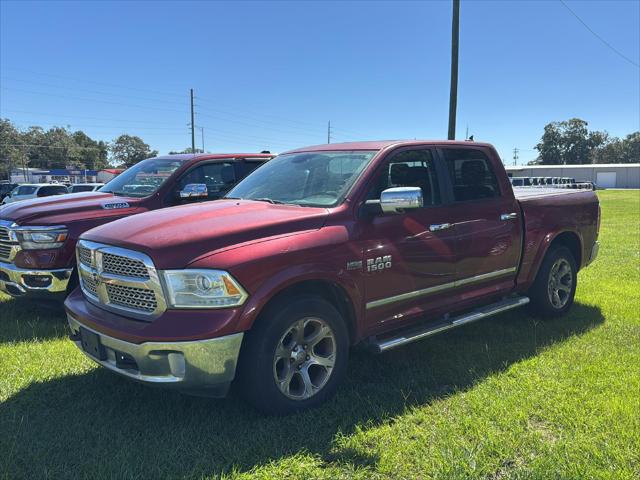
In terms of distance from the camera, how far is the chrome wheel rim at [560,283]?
218 inches

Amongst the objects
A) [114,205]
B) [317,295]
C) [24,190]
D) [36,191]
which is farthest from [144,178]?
[24,190]

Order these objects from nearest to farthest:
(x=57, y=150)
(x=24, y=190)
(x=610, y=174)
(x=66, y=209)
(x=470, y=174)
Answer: (x=470, y=174)
(x=66, y=209)
(x=24, y=190)
(x=610, y=174)
(x=57, y=150)

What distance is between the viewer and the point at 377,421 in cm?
342

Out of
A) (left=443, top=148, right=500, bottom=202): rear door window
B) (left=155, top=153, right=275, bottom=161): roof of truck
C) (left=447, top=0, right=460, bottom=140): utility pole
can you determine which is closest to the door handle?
(left=443, top=148, right=500, bottom=202): rear door window

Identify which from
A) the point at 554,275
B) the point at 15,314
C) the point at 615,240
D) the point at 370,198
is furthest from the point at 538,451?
the point at 615,240

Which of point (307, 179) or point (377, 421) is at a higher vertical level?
point (307, 179)

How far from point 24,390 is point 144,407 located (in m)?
1.06

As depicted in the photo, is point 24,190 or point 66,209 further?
point 24,190

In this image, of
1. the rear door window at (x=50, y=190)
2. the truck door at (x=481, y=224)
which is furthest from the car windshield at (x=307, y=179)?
the rear door window at (x=50, y=190)

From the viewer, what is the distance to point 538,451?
119 inches

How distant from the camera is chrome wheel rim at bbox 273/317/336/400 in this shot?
11.0 ft

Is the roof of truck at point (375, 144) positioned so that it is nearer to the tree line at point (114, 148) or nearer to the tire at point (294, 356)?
the tire at point (294, 356)

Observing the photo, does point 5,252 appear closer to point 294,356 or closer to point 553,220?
point 294,356

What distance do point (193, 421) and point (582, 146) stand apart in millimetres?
135435
